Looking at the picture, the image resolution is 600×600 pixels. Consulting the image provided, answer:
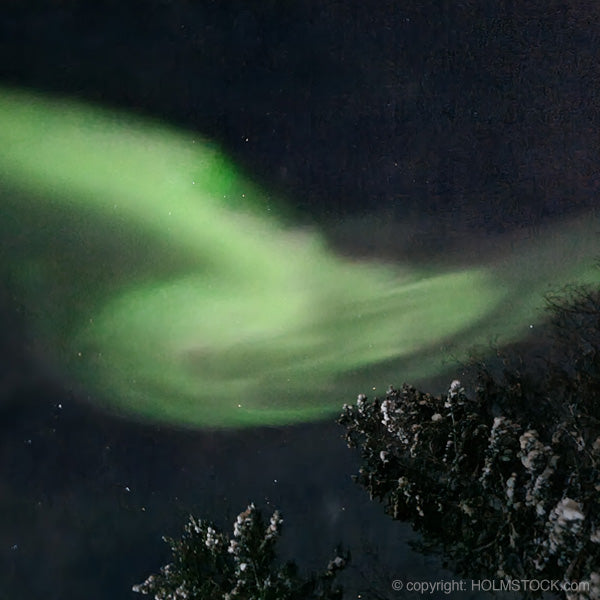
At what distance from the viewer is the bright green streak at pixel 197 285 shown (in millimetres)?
2875

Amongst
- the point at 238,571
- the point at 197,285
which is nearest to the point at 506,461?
the point at 238,571

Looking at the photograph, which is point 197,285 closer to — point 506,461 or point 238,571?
point 238,571

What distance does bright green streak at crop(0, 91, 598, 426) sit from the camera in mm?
2875

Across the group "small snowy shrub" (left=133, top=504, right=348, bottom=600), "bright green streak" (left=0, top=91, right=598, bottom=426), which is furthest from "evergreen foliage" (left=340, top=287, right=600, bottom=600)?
"small snowy shrub" (left=133, top=504, right=348, bottom=600)

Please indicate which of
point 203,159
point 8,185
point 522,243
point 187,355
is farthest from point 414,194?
point 8,185

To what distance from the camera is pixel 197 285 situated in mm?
3033

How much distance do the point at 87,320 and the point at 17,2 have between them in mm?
1174

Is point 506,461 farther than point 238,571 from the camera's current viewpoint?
No

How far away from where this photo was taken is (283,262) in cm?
301

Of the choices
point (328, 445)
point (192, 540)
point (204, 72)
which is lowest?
point (192, 540)

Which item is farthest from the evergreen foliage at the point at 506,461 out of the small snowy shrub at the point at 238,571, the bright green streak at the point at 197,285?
the small snowy shrub at the point at 238,571

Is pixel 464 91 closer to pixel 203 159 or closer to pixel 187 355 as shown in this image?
pixel 203 159

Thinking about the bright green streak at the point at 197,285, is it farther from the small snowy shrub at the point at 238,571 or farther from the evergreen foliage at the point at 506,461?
the small snowy shrub at the point at 238,571

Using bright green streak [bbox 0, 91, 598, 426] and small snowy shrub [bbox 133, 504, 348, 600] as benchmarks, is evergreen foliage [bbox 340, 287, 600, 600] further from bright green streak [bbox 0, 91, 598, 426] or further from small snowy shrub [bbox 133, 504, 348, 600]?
small snowy shrub [bbox 133, 504, 348, 600]
